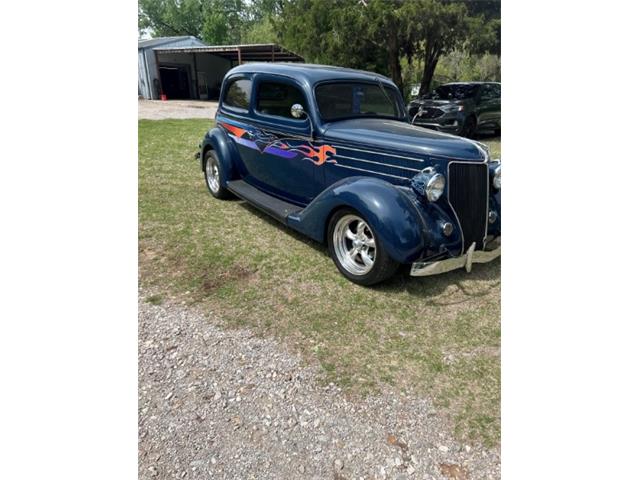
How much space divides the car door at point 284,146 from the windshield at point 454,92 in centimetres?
810

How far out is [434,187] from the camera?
327cm

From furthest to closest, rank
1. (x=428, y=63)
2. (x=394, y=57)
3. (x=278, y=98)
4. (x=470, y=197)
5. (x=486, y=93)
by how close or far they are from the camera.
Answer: (x=428, y=63), (x=394, y=57), (x=486, y=93), (x=278, y=98), (x=470, y=197)

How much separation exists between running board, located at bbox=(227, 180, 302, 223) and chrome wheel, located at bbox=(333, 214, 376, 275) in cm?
73

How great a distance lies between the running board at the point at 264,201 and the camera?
14.1 feet

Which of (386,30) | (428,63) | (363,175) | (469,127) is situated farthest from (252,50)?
(363,175)

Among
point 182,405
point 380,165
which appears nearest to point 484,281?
point 380,165

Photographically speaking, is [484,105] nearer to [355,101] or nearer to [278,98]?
[355,101]

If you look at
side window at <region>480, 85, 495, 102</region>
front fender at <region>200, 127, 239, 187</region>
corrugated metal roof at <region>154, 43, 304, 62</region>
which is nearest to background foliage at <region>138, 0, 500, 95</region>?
side window at <region>480, 85, 495, 102</region>

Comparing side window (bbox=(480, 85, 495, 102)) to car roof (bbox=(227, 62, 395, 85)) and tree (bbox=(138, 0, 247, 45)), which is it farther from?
tree (bbox=(138, 0, 247, 45))

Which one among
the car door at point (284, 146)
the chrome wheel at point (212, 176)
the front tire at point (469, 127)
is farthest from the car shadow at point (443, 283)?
the front tire at point (469, 127)

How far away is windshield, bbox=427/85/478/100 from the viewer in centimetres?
1130

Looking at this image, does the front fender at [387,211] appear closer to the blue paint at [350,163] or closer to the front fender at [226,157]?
the blue paint at [350,163]

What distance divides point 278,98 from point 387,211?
213 cm

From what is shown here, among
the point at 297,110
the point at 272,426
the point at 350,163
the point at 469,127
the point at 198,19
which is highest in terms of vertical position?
the point at 198,19
